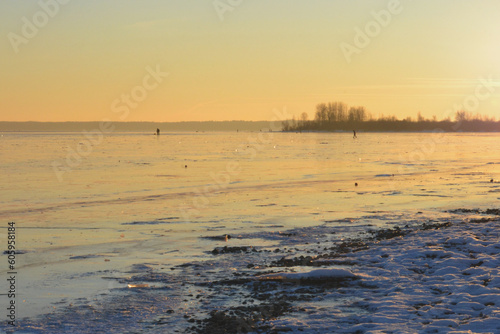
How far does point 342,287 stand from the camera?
978 centimetres

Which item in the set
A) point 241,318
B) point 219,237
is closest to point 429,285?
point 241,318

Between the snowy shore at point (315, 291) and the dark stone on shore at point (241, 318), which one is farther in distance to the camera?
the snowy shore at point (315, 291)

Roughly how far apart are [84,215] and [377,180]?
58.0 ft

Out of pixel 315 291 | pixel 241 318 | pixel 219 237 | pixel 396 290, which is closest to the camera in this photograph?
pixel 241 318

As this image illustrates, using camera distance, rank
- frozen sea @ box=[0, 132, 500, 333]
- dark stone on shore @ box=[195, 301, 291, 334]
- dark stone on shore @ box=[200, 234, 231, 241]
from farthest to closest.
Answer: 1. dark stone on shore @ box=[200, 234, 231, 241]
2. frozen sea @ box=[0, 132, 500, 333]
3. dark stone on shore @ box=[195, 301, 291, 334]

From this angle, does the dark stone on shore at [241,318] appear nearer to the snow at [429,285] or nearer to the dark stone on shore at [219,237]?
the snow at [429,285]

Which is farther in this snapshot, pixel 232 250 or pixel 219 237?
pixel 219 237

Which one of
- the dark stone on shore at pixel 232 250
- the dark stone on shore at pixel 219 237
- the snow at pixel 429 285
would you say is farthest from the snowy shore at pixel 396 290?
the dark stone on shore at pixel 219 237

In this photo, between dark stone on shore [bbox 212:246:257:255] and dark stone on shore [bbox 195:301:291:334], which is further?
dark stone on shore [bbox 212:246:257:255]

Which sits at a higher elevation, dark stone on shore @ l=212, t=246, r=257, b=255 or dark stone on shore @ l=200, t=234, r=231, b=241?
dark stone on shore @ l=212, t=246, r=257, b=255

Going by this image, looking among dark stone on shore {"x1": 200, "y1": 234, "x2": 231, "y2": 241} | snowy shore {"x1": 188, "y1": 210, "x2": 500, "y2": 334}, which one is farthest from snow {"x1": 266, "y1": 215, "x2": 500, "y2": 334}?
dark stone on shore {"x1": 200, "y1": 234, "x2": 231, "y2": 241}

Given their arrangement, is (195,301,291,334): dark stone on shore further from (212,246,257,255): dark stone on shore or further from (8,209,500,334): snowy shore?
(212,246,257,255): dark stone on shore

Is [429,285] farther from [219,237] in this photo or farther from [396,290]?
[219,237]

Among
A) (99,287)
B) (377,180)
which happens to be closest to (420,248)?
(99,287)
